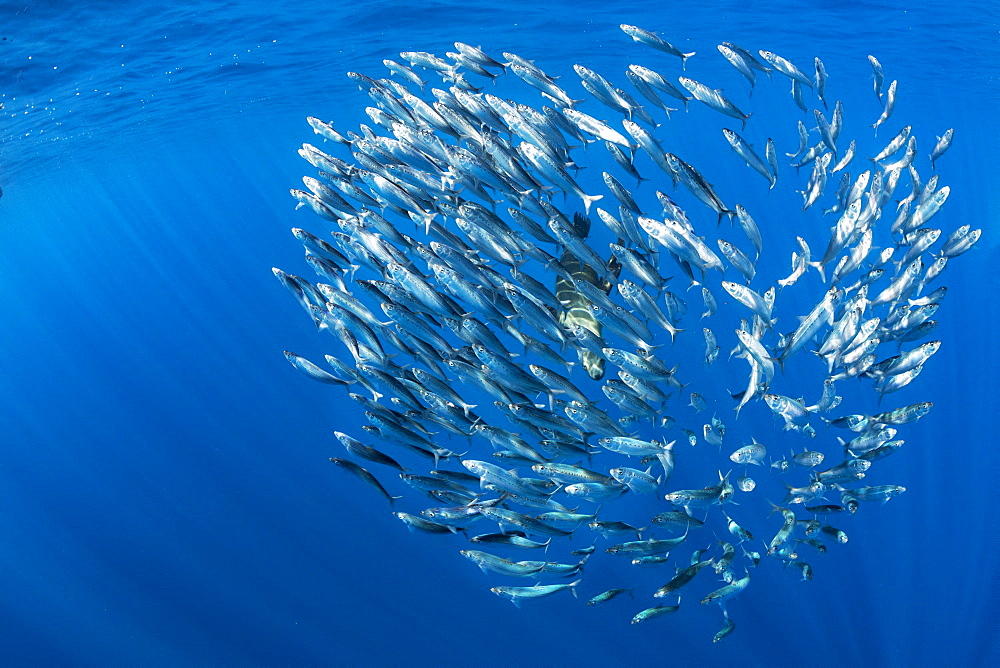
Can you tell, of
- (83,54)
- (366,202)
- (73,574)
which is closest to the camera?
(366,202)

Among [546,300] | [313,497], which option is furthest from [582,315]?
[313,497]

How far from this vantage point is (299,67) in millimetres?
20438

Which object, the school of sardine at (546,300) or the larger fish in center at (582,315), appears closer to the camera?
the school of sardine at (546,300)

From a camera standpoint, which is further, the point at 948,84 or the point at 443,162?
the point at 948,84

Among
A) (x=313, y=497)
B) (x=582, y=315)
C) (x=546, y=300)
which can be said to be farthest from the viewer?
(x=313, y=497)

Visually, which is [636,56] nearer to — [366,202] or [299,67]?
[299,67]

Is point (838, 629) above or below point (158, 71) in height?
below

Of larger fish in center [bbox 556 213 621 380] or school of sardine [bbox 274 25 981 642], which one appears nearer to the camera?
school of sardine [bbox 274 25 981 642]

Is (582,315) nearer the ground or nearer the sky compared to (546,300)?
nearer the sky

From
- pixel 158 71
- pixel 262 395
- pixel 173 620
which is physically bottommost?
pixel 173 620

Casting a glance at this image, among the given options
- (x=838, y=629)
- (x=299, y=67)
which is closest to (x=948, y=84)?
(x=838, y=629)

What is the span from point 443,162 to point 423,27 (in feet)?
47.7

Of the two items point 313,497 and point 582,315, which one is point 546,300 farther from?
point 313,497

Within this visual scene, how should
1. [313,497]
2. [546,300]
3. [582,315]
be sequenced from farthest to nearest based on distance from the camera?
[313,497] → [582,315] → [546,300]
